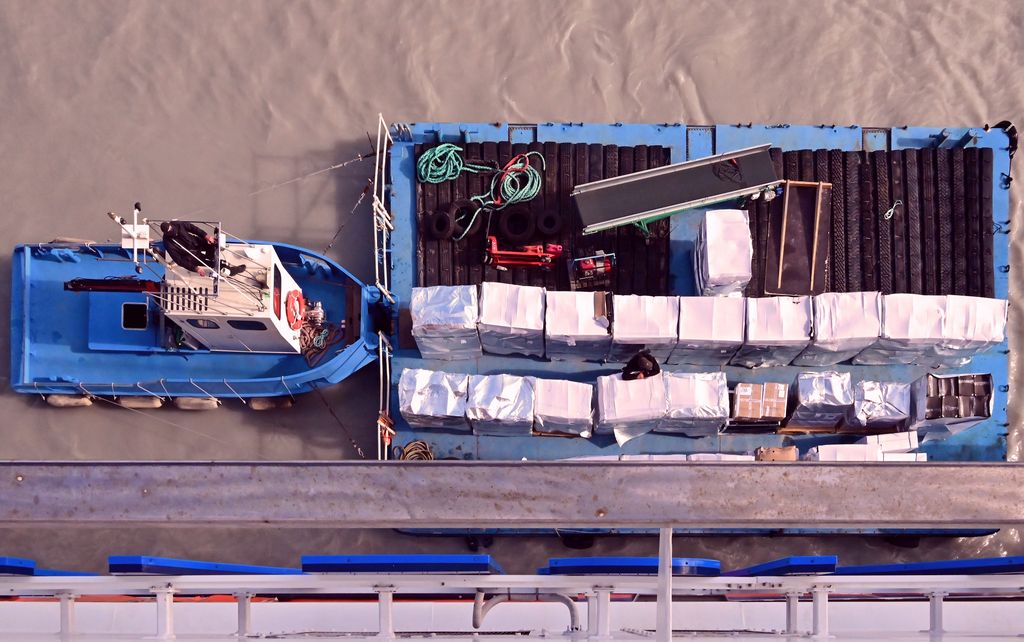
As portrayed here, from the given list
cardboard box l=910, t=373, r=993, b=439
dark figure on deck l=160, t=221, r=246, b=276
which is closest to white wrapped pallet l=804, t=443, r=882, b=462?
cardboard box l=910, t=373, r=993, b=439

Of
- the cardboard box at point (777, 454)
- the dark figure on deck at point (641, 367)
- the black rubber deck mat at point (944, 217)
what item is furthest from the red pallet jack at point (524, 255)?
the black rubber deck mat at point (944, 217)

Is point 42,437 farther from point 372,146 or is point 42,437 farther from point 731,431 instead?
point 731,431

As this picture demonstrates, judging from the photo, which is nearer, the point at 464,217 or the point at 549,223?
the point at 549,223

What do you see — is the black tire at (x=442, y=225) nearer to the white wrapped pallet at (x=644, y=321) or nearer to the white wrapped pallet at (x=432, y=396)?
the white wrapped pallet at (x=432, y=396)

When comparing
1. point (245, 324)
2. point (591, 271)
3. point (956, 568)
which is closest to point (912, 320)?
point (956, 568)

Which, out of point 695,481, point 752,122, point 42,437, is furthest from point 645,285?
point 42,437

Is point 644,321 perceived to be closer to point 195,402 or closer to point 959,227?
point 959,227
